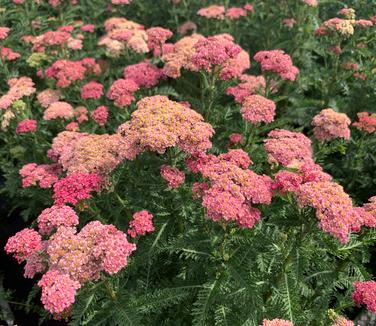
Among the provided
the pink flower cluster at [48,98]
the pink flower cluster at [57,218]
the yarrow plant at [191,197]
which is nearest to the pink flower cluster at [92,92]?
the yarrow plant at [191,197]

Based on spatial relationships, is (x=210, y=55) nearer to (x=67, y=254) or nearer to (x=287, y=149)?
(x=287, y=149)

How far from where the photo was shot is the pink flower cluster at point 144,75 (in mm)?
4727

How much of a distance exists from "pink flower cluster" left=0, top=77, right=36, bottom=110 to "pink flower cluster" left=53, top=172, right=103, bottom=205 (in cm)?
221

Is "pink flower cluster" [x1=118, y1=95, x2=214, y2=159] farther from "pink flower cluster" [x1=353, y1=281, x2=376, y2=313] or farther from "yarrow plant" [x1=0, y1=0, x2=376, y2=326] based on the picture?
"pink flower cluster" [x1=353, y1=281, x2=376, y2=313]

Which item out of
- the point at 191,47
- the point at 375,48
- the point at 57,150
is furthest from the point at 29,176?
the point at 375,48

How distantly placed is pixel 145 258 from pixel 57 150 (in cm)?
158

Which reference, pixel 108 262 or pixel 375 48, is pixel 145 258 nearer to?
pixel 108 262

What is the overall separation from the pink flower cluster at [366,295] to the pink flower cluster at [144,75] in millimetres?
3254

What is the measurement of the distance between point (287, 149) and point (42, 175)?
243 centimetres

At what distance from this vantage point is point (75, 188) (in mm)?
2959

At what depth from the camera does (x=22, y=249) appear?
2662 mm

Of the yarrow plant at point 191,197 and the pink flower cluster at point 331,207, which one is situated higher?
the pink flower cluster at point 331,207

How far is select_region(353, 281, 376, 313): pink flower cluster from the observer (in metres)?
2.54

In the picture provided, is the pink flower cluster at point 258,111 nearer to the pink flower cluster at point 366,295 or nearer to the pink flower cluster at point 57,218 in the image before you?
the pink flower cluster at point 366,295
